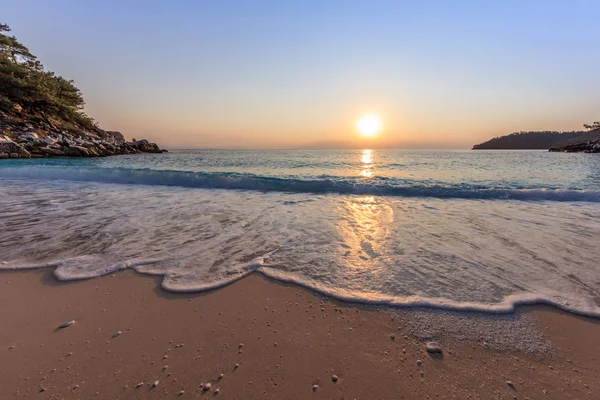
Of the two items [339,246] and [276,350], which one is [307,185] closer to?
[339,246]

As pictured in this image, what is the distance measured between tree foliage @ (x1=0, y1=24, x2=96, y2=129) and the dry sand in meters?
40.3

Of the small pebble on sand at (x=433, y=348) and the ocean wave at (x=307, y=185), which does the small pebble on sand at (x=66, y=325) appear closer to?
the small pebble on sand at (x=433, y=348)

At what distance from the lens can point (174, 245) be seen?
384 cm

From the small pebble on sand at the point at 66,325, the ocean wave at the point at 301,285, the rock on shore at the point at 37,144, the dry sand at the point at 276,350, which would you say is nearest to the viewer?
the dry sand at the point at 276,350

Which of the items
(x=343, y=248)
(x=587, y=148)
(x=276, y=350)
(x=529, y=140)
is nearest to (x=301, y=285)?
(x=276, y=350)

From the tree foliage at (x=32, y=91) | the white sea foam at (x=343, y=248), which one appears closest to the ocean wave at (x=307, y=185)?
the white sea foam at (x=343, y=248)

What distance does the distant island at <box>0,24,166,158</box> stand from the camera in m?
23.2

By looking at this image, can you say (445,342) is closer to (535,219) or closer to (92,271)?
(92,271)

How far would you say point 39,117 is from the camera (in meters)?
29.8

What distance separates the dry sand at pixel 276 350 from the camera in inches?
59.1

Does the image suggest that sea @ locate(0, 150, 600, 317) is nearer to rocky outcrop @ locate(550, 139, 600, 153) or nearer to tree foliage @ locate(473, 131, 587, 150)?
rocky outcrop @ locate(550, 139, 600, 153)

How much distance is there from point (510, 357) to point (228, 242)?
341 cm

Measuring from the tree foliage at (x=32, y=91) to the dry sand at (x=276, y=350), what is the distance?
4026 centimetres

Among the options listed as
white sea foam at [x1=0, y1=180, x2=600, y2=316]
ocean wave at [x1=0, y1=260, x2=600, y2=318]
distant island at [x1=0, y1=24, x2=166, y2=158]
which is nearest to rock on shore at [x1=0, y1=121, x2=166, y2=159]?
distant island at [x1=0, y1=24, x2=166, y2=158]
